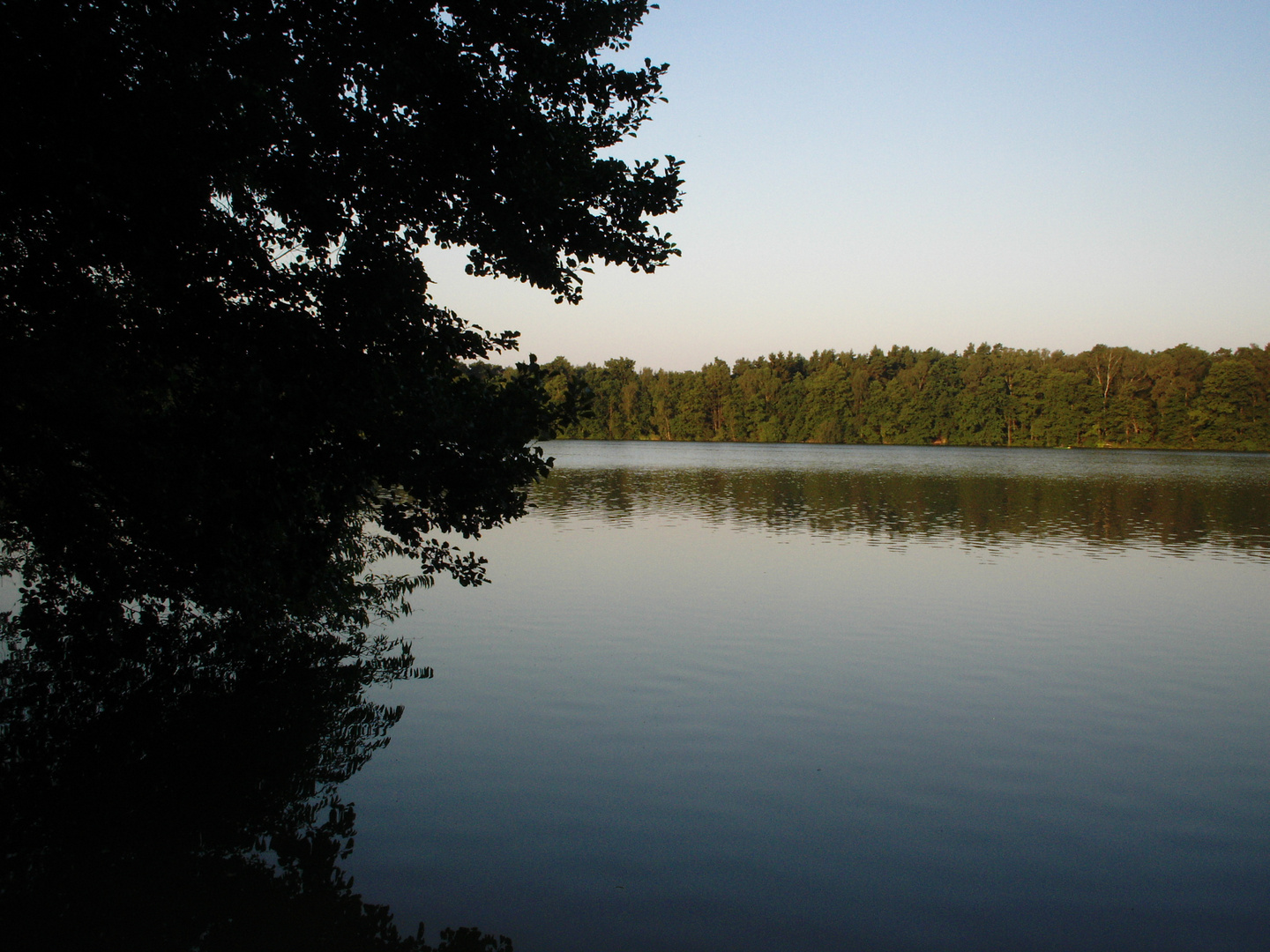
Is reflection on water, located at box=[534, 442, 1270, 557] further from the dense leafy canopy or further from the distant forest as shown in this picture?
the distant forest

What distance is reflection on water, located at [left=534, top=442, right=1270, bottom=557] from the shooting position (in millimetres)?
24891

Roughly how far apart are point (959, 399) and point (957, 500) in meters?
80.0

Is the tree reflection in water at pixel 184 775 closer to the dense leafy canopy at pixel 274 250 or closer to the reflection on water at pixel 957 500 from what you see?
the dense leafy canopy at pixel 274 250

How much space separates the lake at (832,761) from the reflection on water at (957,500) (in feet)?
20.6

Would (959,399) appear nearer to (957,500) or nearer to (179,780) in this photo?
(957,500)

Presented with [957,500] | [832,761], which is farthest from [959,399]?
[832,761]

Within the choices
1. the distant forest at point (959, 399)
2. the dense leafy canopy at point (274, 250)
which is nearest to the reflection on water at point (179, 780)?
the dense leafy canopy at point (274, 250)

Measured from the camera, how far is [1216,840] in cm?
655

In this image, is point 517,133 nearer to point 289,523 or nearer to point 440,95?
point 440,95

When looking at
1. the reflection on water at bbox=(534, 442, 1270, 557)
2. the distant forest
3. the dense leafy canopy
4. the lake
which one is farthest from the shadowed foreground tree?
the distant forest

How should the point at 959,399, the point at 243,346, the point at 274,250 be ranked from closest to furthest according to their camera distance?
the point at 243,346 < the point at 274,250 < the point at 959,399

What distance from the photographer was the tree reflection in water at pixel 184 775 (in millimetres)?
5266

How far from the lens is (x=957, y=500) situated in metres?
34.9

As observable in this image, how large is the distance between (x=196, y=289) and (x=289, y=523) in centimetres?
191
